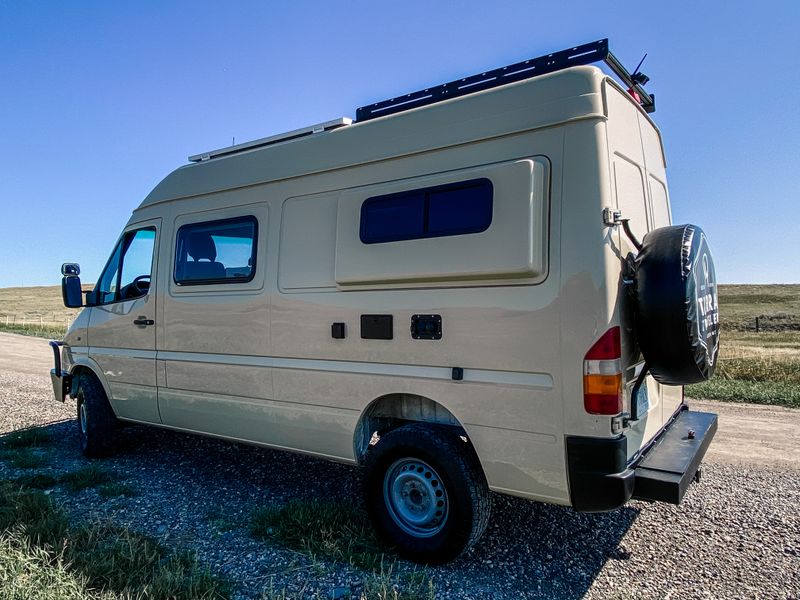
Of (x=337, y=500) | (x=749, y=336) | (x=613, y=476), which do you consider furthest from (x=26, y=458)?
(x=749, y=336)

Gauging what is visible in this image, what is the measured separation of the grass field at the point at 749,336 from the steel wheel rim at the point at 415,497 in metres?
6.83

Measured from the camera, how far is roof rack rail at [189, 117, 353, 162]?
14.7 ft

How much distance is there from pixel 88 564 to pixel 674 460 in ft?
11.5

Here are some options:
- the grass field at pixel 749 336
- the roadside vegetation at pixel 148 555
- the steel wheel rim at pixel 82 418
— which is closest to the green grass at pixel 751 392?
the grass field at pixel 749 336

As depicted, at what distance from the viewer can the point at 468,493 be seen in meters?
3.51

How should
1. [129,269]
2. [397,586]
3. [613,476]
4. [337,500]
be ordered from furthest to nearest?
[129,269]
[337,500]
[397,586]
[613,476]

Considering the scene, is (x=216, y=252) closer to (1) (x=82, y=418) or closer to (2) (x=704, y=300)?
(1) (x=82, y=418)

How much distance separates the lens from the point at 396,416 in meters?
4.07

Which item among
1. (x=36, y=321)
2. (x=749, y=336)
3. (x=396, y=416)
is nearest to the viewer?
(x=396, y=416)

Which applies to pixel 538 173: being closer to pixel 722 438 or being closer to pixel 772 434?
pixel 722 438

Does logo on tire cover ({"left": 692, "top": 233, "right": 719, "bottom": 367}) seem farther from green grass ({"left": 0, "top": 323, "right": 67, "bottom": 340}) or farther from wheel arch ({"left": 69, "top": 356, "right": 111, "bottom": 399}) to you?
green grass ({"left": 0, "top": 323, "right": 67, "bottom": 340})

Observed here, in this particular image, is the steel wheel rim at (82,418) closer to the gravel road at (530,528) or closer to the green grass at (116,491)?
the gravel road at (530,528)

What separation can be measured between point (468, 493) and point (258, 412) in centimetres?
193

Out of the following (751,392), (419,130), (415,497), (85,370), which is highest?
(419,130)
